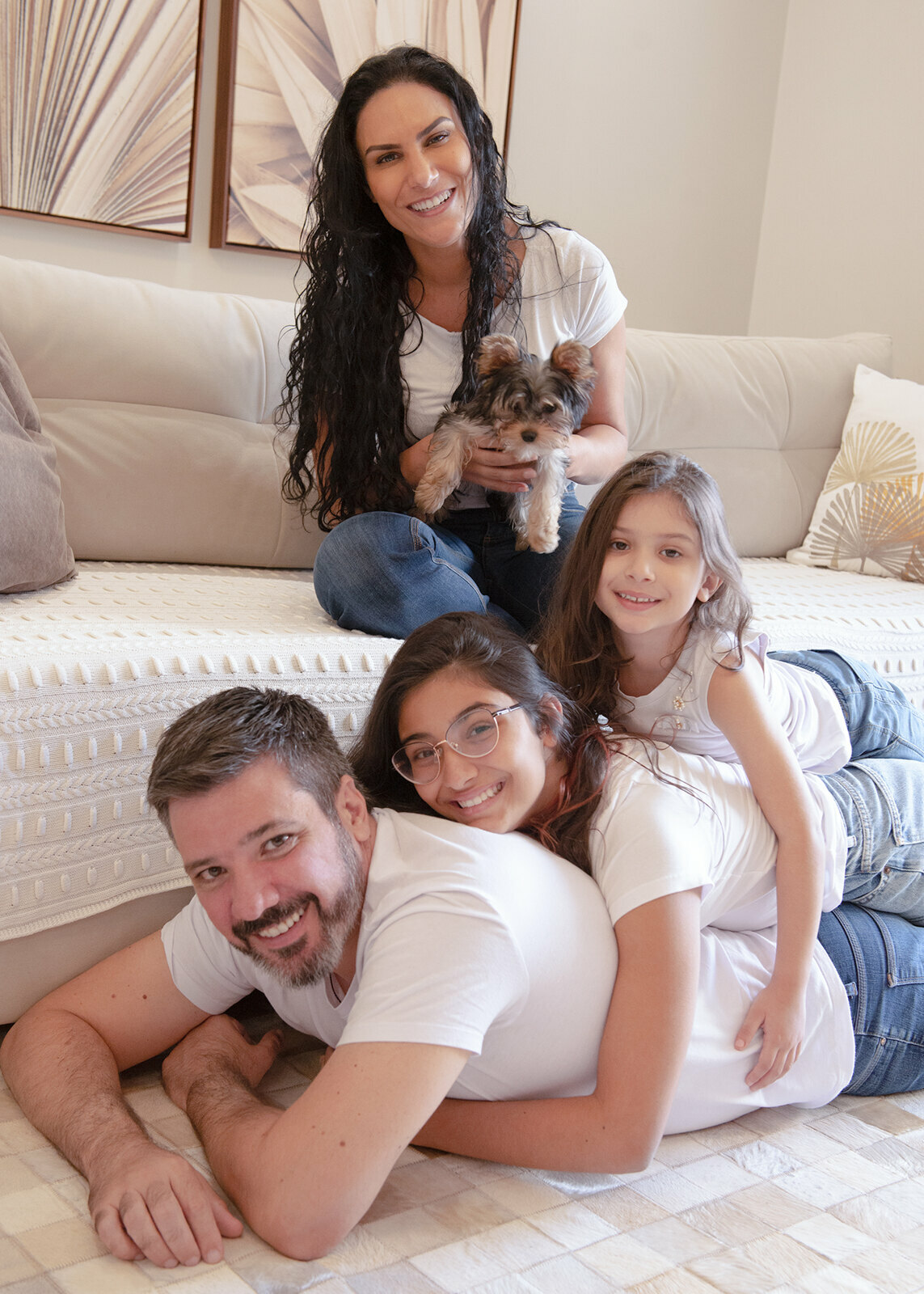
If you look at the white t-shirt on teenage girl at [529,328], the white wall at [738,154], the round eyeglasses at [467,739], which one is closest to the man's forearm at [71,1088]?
the round eyeglasses at [467,739]

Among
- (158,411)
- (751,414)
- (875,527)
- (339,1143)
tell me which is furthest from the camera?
(751,414)

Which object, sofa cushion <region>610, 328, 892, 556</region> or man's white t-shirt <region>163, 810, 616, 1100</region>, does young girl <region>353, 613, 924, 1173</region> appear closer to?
man's white t-shirt <region>163, 810, 616, 1100</region>

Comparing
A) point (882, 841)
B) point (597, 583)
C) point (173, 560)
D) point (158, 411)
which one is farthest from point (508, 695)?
point (158, 411)

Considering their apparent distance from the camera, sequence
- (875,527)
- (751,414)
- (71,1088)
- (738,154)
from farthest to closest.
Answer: (738,154)
(751,414)
(875,527)
(71,1088)

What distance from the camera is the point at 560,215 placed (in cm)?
391

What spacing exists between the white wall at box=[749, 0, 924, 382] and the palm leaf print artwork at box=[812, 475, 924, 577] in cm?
111

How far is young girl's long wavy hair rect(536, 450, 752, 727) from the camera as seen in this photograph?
1590 millimetres

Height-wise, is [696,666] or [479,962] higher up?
[696,666]

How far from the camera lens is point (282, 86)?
3188 mm

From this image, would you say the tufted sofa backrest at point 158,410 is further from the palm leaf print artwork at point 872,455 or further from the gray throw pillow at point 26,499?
the palm leaf print artwork at point 872,455

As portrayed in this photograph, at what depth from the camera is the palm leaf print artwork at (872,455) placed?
10.2 feet

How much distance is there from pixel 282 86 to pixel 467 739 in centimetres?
254

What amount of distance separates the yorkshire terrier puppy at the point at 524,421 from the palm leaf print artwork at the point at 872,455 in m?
1.41

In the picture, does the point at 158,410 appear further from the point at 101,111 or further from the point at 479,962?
the point at 479,962
